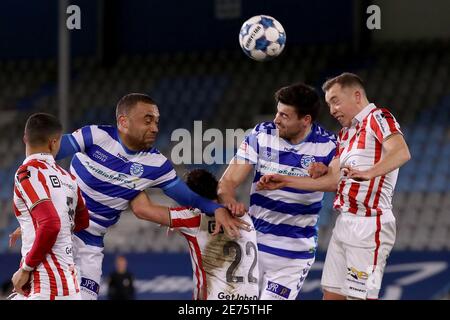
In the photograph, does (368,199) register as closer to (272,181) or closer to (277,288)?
(272,181)

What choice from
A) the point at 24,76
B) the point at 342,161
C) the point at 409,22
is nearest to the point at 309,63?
the point at 409,22

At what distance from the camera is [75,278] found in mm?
6039

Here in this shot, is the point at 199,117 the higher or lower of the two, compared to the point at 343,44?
lower

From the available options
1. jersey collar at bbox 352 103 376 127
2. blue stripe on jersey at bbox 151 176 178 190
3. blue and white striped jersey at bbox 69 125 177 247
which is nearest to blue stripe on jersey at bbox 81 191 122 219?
blue and white striped jersey at bbox 69 125 177 247

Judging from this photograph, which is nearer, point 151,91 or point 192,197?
point 192,197

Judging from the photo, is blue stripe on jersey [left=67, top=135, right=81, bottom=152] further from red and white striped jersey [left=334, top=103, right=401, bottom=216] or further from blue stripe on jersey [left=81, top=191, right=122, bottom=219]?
red and white striped jersey [left=334, top=103, right=401, bottom=216]

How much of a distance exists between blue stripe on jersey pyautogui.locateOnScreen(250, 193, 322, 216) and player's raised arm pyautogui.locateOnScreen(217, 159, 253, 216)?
11.8 inches

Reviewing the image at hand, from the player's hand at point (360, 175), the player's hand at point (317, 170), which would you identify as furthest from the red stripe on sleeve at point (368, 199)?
the player's hand at point (360, 175)

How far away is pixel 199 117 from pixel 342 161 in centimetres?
1081

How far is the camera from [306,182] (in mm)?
6691

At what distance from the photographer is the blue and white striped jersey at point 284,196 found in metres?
7.10

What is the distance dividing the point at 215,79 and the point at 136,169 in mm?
12224

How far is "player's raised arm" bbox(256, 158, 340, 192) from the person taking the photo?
657 centimetres

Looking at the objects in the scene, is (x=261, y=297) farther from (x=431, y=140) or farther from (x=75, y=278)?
(x=431, y=140)
